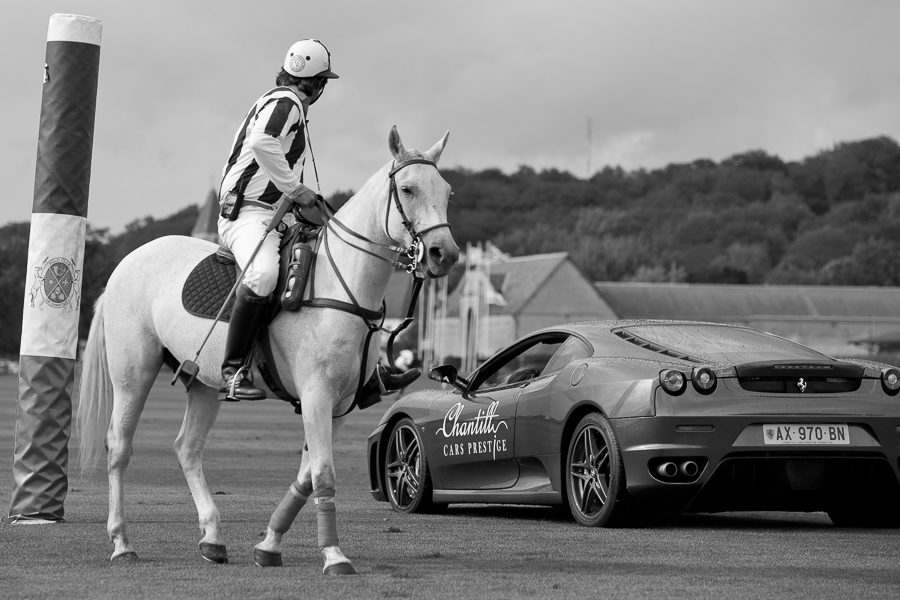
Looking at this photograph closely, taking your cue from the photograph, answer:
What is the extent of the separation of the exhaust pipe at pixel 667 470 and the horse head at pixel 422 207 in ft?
8.68

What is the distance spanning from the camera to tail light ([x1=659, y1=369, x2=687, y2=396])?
8.93 meters

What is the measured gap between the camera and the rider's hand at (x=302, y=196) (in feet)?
25.2

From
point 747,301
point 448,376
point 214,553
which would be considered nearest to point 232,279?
point 214,553

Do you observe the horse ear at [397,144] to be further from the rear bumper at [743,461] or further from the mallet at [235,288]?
the rear bumper at [743,461]

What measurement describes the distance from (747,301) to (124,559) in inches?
5000

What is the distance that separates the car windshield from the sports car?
0.05 ft

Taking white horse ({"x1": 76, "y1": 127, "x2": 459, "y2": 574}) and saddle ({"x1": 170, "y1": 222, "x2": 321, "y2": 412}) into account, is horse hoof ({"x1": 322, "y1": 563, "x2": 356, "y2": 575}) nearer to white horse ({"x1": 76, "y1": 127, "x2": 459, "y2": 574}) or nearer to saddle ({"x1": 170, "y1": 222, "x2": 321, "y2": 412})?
white horse ({"x1": 76, "y1": 127, "x2": 459, "y2": 574})

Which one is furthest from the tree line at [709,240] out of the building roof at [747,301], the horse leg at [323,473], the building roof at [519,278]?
the horse leg at [323,473]

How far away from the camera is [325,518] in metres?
7.16

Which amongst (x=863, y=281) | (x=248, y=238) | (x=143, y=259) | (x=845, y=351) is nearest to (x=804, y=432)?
(x=248, y=238)

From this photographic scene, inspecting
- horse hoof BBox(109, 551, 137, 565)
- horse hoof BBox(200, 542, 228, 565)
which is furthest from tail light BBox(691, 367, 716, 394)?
horse hoof BBox(109, 551, 137, 565)

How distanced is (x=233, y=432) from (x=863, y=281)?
144m

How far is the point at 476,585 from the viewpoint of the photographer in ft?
21.4

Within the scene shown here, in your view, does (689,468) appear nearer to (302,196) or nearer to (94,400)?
(302,196)
